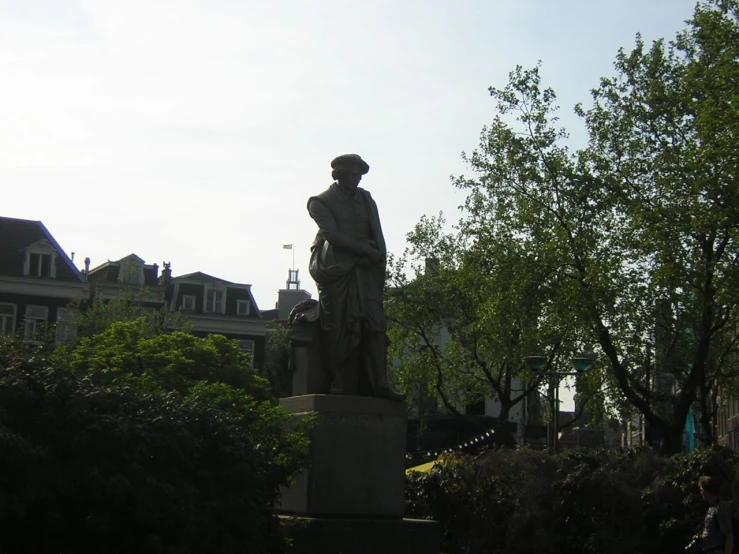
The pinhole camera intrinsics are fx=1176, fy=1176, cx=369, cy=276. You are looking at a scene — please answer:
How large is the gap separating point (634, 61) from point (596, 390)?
9.69 metres

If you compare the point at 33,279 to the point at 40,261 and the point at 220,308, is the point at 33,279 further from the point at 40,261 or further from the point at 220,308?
the point at 220,308

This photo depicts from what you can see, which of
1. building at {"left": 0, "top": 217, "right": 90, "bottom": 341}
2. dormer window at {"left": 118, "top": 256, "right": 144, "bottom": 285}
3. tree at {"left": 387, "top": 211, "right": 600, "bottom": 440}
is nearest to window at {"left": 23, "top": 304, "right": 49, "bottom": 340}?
building at {"left": 0, "top": 217, "right": 90, "bottom": 341}

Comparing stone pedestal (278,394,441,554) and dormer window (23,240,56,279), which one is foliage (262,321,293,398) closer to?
dormer window (23,240,56,279)

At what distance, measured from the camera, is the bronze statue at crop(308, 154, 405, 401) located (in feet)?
40.9

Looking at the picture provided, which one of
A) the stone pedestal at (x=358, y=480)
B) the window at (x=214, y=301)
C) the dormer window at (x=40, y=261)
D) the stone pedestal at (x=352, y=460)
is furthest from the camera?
the window at (x=214, y=301)

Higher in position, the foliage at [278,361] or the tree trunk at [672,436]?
the foliage at [278,361]

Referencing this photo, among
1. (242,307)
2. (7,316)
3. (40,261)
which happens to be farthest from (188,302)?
(7,316)

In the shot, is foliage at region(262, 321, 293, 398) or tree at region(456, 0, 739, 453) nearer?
tree at region(456, 0, 739, 453)

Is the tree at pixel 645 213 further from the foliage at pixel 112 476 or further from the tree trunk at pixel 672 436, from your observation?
the foliage at pixel 112 476

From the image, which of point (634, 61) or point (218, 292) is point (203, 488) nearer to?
point (634, 61)

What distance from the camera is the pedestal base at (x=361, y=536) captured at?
1123cm

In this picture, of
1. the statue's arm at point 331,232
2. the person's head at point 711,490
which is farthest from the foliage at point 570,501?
the statue's arm at point 331,232

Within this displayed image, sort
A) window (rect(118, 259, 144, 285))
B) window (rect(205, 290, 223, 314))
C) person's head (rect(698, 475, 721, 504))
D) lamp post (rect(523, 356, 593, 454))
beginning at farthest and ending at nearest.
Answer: window (rect(205, 290, 223, 314))
window (rect(118, 259, 144, 285))
lamp post (rect(523, 356, 593, 454))
person's head (rect(698, 475, 721, 504))

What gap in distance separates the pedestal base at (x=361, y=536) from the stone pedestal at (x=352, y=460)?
0.76ft
